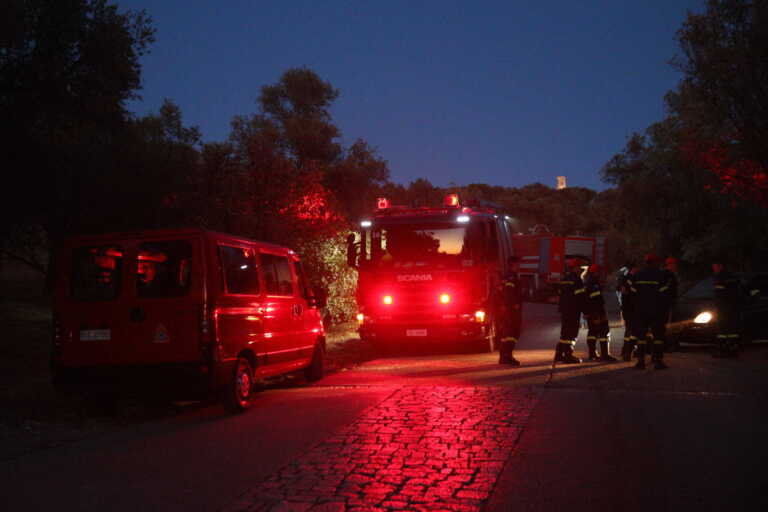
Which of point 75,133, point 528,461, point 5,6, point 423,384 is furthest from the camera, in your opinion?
Result: point 75,133

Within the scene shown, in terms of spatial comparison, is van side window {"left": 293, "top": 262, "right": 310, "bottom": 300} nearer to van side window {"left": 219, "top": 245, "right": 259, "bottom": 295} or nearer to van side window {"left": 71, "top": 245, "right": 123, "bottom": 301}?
van side window {"left": 219, "top": 245, "right": 259, "bottom": 295}

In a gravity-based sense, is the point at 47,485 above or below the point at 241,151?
below

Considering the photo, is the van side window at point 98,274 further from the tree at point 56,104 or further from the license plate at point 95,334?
the tree at point 56,104

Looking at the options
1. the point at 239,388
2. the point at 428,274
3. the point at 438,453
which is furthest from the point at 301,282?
the point at 438,453

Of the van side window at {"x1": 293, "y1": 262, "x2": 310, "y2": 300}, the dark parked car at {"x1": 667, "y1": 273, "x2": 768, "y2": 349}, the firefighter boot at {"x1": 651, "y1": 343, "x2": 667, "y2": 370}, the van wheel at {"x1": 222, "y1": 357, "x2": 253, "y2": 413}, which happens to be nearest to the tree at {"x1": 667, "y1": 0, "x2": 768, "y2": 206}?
the dark parked car at {"x1": 667, "y1": 273, "x2": 768, "y2": 349}

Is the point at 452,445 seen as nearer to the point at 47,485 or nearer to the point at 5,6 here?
the point at 47,485

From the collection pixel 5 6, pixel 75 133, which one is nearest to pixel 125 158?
pixel 75 133

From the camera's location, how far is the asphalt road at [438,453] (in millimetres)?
5324

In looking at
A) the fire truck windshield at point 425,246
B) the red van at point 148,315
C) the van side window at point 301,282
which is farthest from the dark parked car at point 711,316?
the red van at point 148,315

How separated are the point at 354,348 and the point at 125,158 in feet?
21.4

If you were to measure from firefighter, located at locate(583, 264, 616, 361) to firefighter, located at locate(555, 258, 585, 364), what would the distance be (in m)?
0.18

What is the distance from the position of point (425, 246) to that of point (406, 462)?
9143 millimetres

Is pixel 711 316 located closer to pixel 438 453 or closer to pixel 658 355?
pixel 658 355

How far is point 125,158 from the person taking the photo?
1488cm
